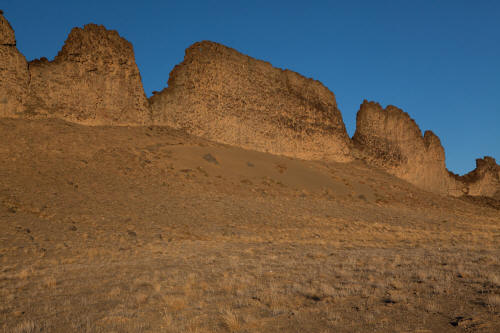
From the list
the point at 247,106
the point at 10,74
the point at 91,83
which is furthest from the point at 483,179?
the point at 10,74

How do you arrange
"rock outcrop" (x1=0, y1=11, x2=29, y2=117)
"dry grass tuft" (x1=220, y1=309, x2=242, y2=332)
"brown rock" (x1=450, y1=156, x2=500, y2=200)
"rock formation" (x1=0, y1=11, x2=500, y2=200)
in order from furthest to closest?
"brown rock" (x1=450, y1=156, x2=500, y2=200) → "rock formation" (x1=0, y1=11, x2=500, y2=200) → "rock outcrop" (x1=0, y1=11, x2=29, y2=117) → "dry grass tuft" (x1=220, y1=309, x2=242, y2=332)

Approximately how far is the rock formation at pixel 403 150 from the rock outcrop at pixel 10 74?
20.9 metres

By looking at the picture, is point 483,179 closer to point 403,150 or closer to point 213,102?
point 403,150

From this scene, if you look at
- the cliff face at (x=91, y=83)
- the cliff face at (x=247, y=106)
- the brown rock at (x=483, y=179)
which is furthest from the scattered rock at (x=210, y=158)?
the brown rock at (x=483, y=179)

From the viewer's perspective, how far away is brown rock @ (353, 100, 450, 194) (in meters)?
26.7

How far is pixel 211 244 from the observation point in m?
9.72

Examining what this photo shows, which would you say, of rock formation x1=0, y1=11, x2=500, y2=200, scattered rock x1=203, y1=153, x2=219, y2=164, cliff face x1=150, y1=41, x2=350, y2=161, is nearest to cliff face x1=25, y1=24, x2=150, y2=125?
rock formation x1=0, y1=11, x2=500, y2=200

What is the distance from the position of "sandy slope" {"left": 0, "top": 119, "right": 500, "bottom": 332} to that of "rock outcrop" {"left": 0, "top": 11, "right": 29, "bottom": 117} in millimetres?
1130

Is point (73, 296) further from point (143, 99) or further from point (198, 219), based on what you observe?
point (143, 99)

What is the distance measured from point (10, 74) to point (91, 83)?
116 inches

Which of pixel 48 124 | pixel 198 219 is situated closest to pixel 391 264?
pixel 198 219

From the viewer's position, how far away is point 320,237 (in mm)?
11680

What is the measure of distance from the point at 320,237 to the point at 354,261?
15.7ft

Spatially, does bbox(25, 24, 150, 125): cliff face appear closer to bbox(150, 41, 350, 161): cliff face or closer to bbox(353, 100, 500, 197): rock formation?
bbox(150, 41, 350, 161): cliff face
